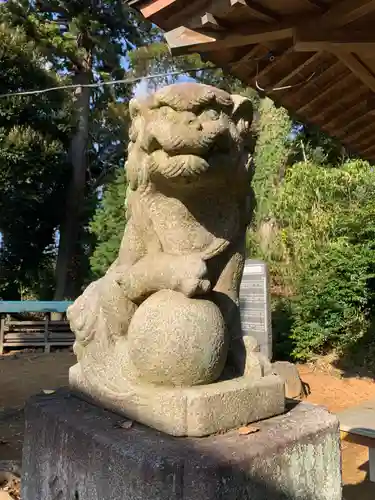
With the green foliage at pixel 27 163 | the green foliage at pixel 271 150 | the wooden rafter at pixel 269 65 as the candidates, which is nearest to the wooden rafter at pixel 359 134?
the wooden rafter at pixel 269 65

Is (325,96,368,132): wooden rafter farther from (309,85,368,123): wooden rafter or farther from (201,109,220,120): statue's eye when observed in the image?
(201,109,220,120): statue's eye

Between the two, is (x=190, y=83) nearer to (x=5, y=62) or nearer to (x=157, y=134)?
(x=157, y=134)

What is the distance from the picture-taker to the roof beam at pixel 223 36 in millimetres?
2314

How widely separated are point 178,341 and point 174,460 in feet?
1.03

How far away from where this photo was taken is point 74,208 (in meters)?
11.7

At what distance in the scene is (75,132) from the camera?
1138 centimetres

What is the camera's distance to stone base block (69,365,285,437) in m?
1.27

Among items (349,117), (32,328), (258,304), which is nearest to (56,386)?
(258,304)

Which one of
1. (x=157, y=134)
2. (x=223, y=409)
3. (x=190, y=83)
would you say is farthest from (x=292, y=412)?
(x=190, y=83)

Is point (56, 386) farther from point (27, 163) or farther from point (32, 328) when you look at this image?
A: point (27, 163)

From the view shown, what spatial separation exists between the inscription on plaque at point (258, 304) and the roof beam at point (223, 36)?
3252 mm

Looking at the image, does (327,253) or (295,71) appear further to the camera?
(327,253)

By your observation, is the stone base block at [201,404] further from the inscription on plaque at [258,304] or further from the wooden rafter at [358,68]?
the inscription on plaque at [258,304]

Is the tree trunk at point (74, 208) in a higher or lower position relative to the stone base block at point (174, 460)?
higher
